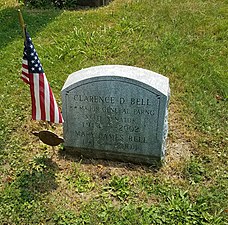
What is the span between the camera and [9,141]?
4336 mm

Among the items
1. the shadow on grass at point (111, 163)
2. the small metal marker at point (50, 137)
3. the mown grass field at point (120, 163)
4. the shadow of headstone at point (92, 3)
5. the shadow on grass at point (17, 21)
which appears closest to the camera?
the mown grass field at point (120, 163)

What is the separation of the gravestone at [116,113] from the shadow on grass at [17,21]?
3136 mm

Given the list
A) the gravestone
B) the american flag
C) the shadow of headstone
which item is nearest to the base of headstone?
the gravestone

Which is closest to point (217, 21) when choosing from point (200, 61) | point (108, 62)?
point (200, 61)

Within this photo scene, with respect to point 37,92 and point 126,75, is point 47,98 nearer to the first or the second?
point 37,92

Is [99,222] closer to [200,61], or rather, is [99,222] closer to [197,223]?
[197,223]

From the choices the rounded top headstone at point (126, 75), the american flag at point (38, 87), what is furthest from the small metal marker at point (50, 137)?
the rounded top headstone at point (126, 75)

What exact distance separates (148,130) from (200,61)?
8.06 feet

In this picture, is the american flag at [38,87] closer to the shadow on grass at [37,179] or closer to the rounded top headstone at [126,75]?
the rounded top headstone at [126,75]

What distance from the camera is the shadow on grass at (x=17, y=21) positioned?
263 inches

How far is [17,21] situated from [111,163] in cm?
437

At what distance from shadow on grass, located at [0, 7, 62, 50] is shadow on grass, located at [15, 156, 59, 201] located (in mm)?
3123

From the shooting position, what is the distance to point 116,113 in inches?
147

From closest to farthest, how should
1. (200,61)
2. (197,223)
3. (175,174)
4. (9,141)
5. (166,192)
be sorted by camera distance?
(197,223)
(166,192)
(175,174)
(9,141)
(200,61)
